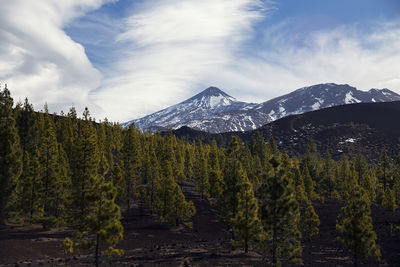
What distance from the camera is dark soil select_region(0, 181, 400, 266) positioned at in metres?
28.4

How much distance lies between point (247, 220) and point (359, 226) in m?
11.5

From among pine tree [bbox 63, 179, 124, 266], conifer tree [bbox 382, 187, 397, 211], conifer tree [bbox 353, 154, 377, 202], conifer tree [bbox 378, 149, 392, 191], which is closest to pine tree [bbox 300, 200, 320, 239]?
conifer tree [bbox 353, 154, 377, 202]

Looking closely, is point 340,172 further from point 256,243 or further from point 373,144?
point 373,144

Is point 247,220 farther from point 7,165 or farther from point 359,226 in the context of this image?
point 7,165

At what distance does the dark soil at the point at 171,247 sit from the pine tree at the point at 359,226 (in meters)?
9.35

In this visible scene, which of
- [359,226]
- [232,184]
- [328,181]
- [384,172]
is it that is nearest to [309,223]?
[232,184]

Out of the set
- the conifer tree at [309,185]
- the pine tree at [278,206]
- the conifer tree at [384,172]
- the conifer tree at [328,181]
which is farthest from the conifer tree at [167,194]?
the conifer tree at [384,172]

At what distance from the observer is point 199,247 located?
3641 cm

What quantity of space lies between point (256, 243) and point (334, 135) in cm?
17858

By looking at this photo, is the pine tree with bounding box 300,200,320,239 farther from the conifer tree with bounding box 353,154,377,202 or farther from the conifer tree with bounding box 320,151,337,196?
the conifer tree with bounding box 320,151,337,196

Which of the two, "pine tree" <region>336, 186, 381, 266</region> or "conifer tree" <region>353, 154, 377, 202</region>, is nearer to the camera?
"pine tree" <region>336, 186, 381, 266</region>

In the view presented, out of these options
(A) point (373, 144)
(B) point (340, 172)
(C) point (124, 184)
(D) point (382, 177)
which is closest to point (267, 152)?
(B) point (340, 172)

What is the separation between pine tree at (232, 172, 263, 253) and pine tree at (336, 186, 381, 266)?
30.0 feet

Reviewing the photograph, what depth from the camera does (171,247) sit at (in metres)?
37.0
